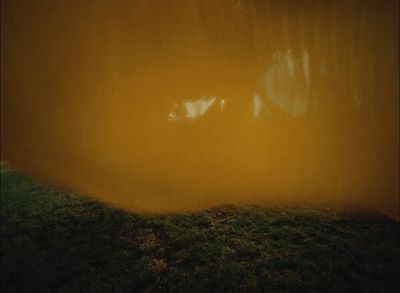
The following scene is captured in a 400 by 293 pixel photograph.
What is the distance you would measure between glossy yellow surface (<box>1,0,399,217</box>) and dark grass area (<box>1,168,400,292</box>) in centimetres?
96

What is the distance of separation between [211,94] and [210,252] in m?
1.66

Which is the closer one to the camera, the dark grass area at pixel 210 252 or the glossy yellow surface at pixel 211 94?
the glossy yellow surface at pixel 211 94

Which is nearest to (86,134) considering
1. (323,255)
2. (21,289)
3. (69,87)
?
(69,87)

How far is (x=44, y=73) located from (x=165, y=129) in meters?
0.63

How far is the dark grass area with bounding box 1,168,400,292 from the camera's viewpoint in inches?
83.0

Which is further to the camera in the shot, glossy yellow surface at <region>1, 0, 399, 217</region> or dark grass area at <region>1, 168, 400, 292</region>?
dark grass area at <region>1, 168, 400, 292</region>

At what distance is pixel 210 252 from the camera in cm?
247

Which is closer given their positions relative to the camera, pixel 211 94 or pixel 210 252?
pixel 211 94

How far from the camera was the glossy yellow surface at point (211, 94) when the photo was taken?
1212mm

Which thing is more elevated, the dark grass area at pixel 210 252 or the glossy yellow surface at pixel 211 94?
the glossy yellow surface at pixel 211 94

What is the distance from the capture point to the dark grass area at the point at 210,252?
83.0 inches

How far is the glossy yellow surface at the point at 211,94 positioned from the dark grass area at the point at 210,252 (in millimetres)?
963

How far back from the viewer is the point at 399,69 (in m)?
1.34

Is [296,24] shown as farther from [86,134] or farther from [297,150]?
[86,134]
